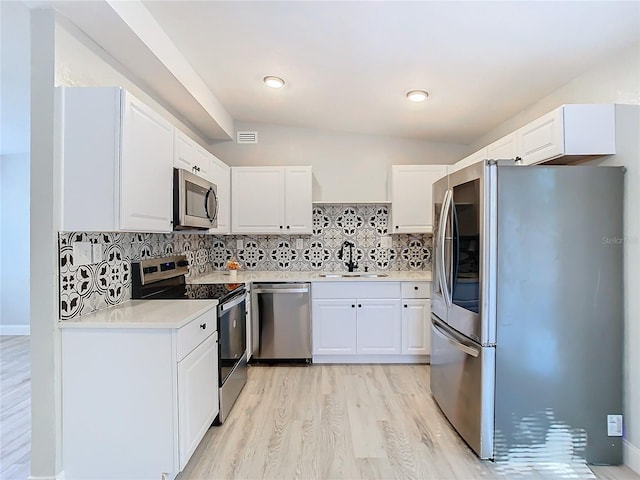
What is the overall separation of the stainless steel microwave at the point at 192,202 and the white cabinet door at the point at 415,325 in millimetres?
1978

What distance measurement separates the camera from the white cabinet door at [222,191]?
10.3 ft

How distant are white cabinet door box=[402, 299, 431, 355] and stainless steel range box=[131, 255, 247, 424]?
1.54 metres

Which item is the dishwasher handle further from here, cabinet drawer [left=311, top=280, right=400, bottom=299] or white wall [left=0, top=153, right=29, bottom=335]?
white wall [left=0, top=153, right=29, bottom=335]

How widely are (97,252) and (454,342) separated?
2222mm

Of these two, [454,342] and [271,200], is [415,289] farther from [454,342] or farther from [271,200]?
[271,200]

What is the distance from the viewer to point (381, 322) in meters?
3.23

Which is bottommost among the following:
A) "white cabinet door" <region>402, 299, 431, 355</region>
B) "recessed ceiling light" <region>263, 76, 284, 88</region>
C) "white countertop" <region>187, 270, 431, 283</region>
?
"white cabinet door" <region>402, 299, 431, 355</region>

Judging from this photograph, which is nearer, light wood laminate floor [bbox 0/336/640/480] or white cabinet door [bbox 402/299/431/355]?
light wood laminate floor [bbox 0/336/640/480]

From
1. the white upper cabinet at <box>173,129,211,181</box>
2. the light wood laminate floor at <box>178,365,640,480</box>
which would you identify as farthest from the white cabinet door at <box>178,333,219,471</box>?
the white upper cabinet at <box>173,129,211,181</box>

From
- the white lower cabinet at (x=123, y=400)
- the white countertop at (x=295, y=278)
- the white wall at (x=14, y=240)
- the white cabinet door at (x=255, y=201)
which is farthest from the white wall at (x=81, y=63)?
the white wall at (x=14, y=240)

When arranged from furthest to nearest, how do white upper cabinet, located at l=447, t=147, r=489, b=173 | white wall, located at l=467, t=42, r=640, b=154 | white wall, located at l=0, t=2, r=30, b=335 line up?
white wall, located at l=0, t=2, r=30, b=335, white upper cabinet, located at l=447, t=147, r=489, b=173, white wall, located at l=467, t=42, r=640, b=154

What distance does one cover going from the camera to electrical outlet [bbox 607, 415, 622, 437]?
182cm

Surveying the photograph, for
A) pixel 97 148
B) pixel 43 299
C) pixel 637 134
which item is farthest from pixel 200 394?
pixel 637 134

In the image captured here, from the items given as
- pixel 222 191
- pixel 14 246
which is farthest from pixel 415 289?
pixel 14 246
